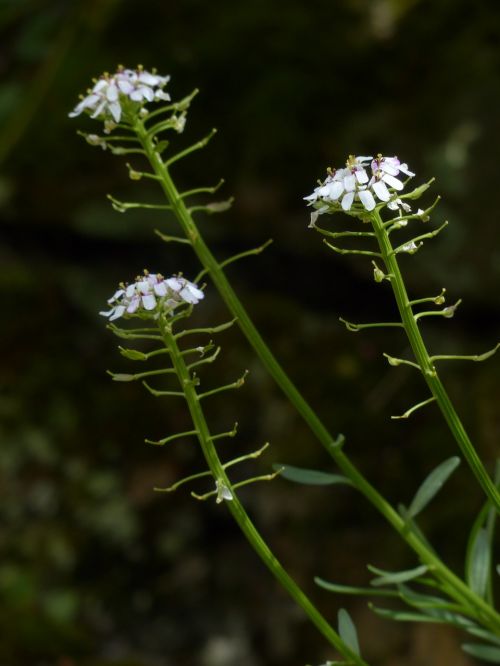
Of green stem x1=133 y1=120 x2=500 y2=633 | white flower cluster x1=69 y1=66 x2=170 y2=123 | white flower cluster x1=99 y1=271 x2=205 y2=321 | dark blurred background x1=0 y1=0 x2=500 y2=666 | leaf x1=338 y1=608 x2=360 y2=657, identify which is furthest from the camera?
dark blurred background x1=0 y1=0 x2=500 y2=666

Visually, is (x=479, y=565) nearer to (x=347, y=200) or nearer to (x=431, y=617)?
(x=431, y=617)

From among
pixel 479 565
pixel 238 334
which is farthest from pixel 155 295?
pixel 238 334

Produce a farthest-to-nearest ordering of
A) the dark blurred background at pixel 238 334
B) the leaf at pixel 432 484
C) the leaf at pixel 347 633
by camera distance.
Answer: the dark blurred background at pixel 238 334, the leaf at pixel 432 484, the leaf at pixel 347 633

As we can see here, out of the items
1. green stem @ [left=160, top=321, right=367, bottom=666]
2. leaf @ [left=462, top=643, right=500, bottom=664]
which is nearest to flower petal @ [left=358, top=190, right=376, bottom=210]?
green stem @ [left=160, top=321, right=367, bottom=666]

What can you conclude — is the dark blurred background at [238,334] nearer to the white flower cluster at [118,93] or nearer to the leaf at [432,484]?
the leaf at [432,484]

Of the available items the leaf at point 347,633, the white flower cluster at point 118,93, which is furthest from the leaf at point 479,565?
the white flower cluster at point 118,93

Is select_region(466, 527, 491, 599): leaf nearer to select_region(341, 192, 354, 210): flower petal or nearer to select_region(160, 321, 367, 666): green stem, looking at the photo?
select_region(160, 321, 367, 666): green stem
